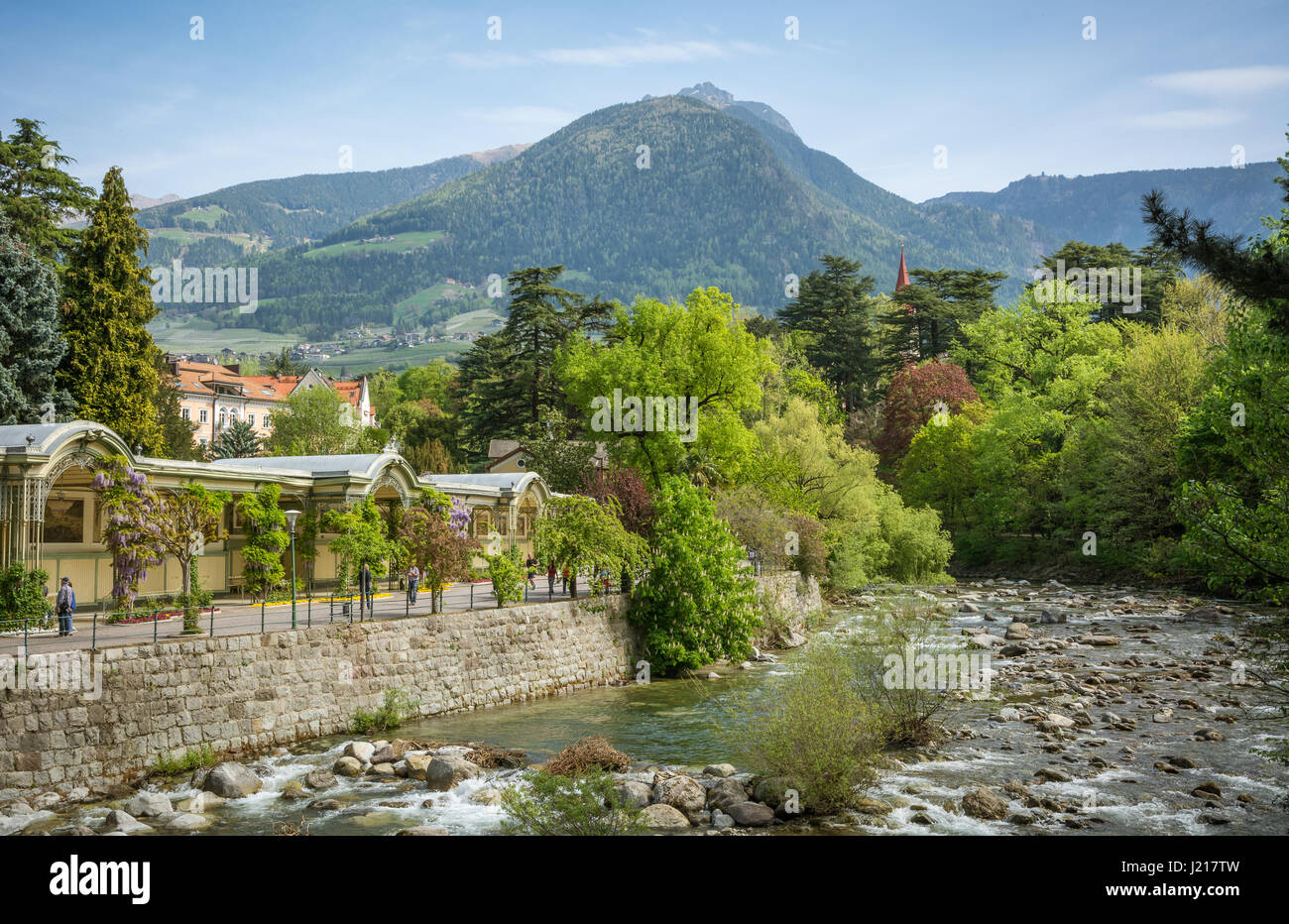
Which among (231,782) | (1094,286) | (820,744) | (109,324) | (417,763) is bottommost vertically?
(417,763)

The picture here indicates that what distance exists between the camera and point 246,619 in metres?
22.8

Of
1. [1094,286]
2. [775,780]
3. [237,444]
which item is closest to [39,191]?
[237,444]

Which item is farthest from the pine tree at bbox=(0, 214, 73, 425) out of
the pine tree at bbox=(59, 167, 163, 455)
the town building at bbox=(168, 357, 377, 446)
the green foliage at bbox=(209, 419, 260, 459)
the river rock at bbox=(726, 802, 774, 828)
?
the town building at bbox=(168, 357, 377, 446)

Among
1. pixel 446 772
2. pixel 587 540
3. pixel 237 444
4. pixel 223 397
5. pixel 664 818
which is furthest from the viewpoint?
pixel 223 397

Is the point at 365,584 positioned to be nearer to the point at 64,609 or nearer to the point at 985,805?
the point at 64,609

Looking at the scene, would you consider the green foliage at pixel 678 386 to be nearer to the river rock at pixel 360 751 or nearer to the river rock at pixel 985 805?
the river rock at pixel 360 751

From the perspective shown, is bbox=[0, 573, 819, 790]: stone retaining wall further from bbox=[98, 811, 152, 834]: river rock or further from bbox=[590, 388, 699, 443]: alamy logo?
bbox=[590, 388, 699, 443]: alamy logo

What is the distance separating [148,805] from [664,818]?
7.45m

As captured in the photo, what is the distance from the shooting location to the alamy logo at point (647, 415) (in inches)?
1431

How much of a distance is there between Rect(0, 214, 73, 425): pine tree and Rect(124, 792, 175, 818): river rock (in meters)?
26.7

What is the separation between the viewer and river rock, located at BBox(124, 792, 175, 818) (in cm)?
1352

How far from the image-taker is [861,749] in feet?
46.1
